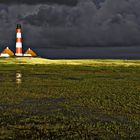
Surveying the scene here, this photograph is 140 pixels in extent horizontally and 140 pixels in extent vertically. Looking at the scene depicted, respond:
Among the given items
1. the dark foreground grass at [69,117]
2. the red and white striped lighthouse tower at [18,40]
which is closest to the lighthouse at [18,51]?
the red and white striped lighthouse tower at [18,40]

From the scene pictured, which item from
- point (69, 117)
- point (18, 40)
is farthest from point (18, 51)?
point (69, 117)

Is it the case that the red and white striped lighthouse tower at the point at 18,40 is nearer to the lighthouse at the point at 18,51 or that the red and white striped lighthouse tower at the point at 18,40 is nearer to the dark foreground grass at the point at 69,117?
the lighthouse at the point at 18,51

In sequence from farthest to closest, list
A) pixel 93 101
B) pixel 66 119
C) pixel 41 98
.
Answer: pixel 41 98
pixel 93 101
pixel 66 119

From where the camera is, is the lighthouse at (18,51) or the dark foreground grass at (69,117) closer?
the dark foreground grass at (69,117)

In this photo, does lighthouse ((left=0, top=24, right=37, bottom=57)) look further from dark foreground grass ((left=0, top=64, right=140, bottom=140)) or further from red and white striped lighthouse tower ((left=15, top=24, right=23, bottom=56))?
dark foreground grass ((left=0, top=64, right=140, bottom=140))

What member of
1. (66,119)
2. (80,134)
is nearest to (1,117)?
(66,119)

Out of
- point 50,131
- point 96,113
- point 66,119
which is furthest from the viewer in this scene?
point 96,113

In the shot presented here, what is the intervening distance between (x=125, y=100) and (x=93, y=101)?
7.97 ft

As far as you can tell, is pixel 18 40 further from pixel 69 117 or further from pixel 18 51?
pixel 69 117

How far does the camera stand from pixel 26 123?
16.9m

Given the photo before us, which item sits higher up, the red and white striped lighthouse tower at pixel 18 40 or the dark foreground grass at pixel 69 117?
the red and white striped lighthouse tower at pixel 18 40

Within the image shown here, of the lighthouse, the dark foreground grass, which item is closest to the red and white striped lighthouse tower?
the lighthouse

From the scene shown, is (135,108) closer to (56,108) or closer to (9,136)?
(56,108)

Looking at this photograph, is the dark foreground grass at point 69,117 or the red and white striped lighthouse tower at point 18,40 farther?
the red and white striped lighthouse tower at point 18,40
